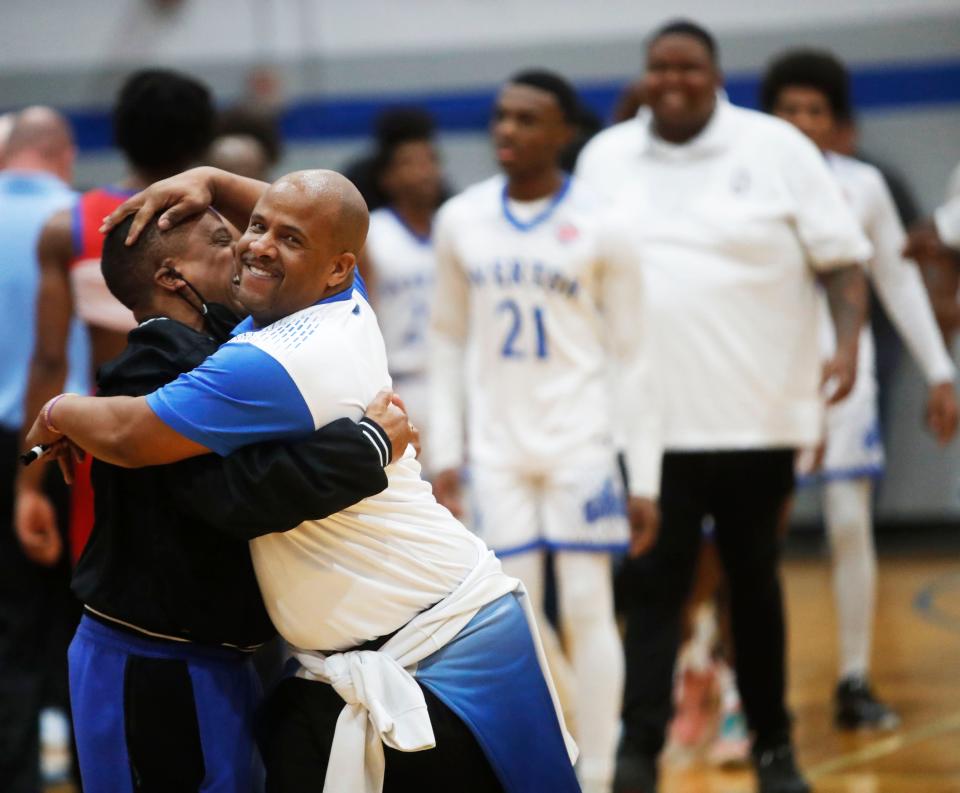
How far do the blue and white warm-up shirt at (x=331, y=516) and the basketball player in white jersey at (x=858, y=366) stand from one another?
3196 millimetres

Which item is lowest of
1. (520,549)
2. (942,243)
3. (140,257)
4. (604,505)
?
(520,549)

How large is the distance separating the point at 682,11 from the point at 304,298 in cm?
765

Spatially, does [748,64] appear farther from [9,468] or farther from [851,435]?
[9,468]

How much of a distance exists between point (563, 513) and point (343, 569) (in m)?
2.02

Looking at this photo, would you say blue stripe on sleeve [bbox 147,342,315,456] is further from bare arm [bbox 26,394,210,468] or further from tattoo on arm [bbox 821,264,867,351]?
tattoo on arm [bbox 821,264,867,351]

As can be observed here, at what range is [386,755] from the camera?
8.51ft

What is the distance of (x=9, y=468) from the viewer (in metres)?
4.56

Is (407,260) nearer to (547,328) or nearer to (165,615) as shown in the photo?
(547,328)

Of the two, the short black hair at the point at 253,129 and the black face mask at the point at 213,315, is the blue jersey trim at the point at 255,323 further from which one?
the short black hair at the point at 253,129

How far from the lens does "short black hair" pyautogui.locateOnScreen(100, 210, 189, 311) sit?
2762mm

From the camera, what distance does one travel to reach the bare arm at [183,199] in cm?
276

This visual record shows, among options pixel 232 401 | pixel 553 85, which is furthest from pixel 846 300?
pixel 232 401

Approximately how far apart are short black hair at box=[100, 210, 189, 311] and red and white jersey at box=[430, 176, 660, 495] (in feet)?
6.34

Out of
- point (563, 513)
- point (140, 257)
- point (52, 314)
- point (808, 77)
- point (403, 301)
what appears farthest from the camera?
point (403, 301)
